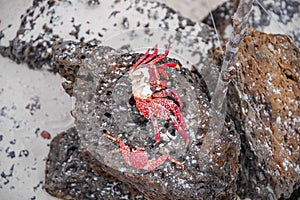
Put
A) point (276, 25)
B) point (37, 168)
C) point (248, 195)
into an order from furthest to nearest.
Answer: point (276, 25) < point (37, 168) < point (248, 195)

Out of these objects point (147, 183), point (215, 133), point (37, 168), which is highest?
point (215, 133)

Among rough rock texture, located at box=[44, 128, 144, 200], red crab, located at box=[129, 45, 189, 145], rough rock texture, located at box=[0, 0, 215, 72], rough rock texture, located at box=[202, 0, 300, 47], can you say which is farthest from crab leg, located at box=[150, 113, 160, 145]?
rough rock texture, located at box=[202, 0, 300, 47]

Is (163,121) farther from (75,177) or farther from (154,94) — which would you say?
(75,177)

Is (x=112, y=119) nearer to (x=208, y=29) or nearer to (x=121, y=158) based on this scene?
(x=121, y=158)

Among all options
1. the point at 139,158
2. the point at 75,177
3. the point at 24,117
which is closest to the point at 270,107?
the point at 139,158

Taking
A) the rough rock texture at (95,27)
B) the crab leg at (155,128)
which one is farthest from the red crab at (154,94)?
the rough rock texture at (95,27)

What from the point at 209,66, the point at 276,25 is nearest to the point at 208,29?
the point at 276,25
